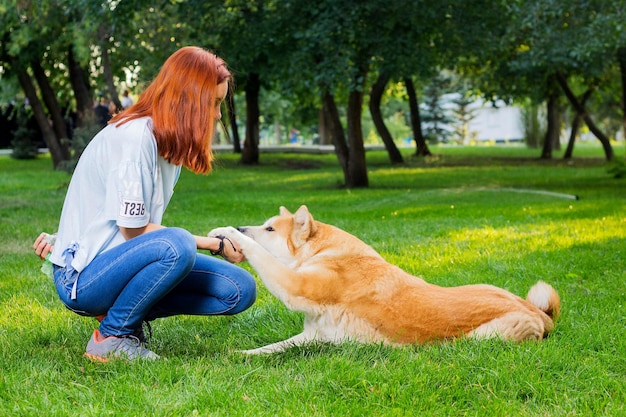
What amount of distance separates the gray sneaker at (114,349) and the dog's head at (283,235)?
0.91 m

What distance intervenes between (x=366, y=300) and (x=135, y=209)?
138 centimetres

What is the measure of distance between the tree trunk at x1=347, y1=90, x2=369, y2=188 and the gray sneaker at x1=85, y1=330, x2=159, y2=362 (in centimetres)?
1377

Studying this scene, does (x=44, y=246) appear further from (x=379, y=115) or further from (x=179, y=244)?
(x=379, y=115)

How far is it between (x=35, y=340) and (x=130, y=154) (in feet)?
5.30

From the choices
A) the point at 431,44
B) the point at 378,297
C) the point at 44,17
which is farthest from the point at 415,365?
the point at 44,17

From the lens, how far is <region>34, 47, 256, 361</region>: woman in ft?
13.1

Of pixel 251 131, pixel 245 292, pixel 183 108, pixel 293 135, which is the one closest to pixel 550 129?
pixel 251 131

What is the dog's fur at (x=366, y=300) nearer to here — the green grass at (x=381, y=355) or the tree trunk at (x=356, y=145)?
the green grass at (x=381, y=355)

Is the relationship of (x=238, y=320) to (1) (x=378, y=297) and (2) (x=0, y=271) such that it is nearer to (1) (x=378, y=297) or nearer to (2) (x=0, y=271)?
(1) (x=378, y=297)

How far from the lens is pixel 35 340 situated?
4.84 meters

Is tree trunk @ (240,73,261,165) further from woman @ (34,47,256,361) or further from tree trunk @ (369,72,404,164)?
woman @ (34,47,256,361)

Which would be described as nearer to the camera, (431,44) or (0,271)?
(0,271)

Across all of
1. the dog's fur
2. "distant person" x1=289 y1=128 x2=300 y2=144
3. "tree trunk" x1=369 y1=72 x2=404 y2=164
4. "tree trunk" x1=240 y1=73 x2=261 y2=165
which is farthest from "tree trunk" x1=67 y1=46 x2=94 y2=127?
"distant person" x1=289 y1=128 x2=300 y2=144

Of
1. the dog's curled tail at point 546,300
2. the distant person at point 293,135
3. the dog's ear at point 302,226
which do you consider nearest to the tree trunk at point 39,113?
the dog's ear at point 302,226
